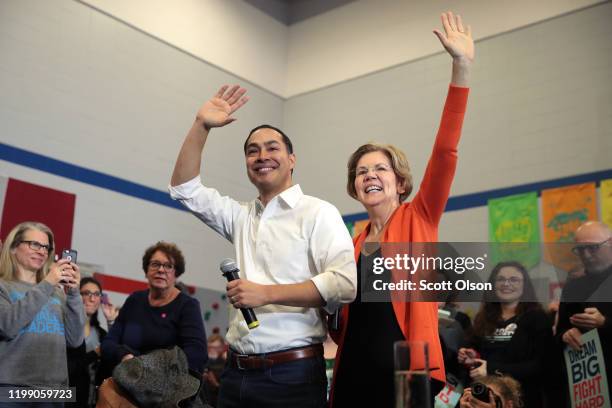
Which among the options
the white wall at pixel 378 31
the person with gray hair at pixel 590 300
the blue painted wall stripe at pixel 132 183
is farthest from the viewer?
the white wall at pixel 378 31

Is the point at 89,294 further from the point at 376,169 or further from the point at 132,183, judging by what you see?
the point at 376,169

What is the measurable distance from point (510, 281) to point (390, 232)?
4.75 feet

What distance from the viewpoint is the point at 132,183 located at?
21.5 ft

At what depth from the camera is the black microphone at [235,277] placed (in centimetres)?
206

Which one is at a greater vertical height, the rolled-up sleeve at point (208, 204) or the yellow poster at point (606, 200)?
the yellow poster at point (606, 200)

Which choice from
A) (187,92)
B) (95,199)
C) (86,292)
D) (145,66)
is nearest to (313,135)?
(187,92)

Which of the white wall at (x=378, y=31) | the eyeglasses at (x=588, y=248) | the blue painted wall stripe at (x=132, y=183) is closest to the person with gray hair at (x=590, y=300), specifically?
the eyeglasses at (x=588, y=248)

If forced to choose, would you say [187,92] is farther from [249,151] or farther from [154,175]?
[249,151]

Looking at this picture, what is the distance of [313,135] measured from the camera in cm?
787

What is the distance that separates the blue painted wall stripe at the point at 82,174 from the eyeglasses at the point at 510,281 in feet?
12.4

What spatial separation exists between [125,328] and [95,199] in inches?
101

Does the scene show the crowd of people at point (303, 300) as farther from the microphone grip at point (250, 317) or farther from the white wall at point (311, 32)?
the white wall at point (311, 32)

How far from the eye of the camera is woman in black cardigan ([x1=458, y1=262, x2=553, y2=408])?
11.6ft

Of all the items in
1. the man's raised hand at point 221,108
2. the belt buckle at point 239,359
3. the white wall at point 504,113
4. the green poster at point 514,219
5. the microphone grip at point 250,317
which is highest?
the white wall at point 504,113
